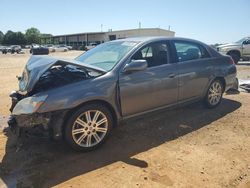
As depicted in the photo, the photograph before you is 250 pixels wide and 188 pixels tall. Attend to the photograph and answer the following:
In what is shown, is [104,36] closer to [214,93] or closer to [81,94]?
[214,93]

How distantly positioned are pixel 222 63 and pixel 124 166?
372 centimetres

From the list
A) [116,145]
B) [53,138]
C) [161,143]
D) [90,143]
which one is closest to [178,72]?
[161,143]

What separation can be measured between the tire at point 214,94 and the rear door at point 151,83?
4.03 ft

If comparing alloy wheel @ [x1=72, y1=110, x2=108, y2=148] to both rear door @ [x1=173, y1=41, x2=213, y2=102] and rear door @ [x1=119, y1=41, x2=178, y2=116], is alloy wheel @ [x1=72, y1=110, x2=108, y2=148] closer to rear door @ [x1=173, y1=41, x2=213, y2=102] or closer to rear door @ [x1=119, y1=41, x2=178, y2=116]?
rear door @ [x1=119, y1=41, x2=178, y2=116]

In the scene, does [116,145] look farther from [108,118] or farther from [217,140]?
[217,140]

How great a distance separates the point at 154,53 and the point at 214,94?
2021 millimetres

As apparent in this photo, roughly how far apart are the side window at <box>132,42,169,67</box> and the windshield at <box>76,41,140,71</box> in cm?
20

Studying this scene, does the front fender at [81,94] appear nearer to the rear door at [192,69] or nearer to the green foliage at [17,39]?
the rear door at [192,69]

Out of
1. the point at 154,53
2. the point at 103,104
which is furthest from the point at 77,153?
the point at 154,53

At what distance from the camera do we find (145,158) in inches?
150

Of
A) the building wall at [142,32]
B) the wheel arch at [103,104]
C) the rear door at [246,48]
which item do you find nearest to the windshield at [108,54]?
the wheel arch at [103,104]

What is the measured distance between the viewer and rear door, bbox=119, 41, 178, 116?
429cm

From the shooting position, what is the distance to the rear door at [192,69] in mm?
5145

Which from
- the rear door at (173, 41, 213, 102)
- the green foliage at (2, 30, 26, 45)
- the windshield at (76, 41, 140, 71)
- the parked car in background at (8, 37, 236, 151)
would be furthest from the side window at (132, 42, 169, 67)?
the green foliage at (2, 30, 26, 45)
